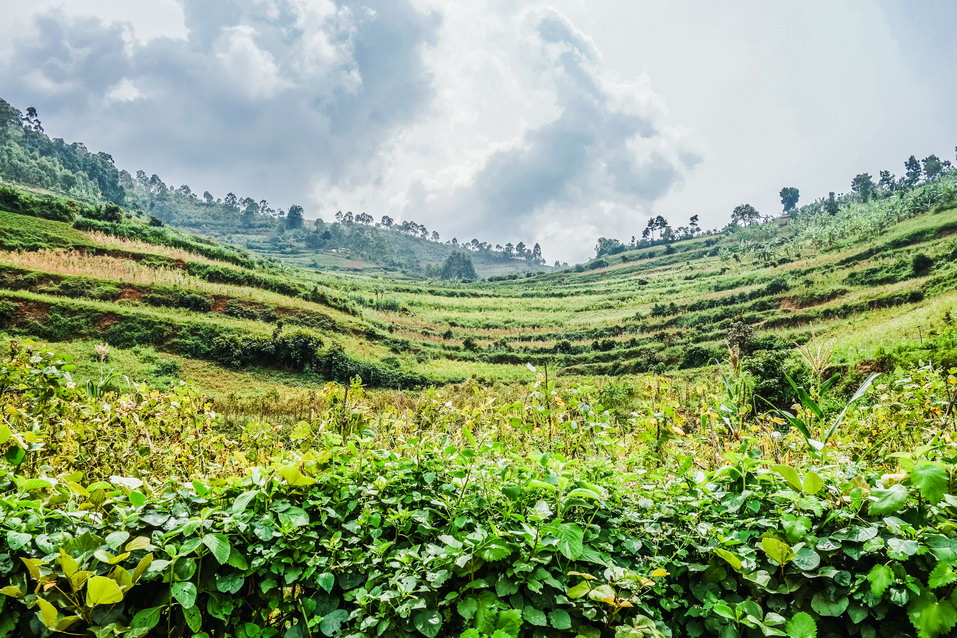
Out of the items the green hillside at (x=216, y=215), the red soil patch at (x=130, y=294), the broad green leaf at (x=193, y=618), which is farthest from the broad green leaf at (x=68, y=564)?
the green hillside at (x=216, y=215)

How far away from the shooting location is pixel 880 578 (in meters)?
1.38

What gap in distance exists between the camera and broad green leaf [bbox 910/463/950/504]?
4.56 feet

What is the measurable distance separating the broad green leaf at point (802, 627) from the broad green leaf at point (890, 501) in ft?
1.33

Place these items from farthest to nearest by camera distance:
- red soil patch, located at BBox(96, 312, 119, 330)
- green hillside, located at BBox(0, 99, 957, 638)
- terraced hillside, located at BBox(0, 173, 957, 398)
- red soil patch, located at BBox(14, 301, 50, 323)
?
terraced hillside, located at BBox(0, 173, 957, 398) < red soil patch, located at BBox(96, 312, 119, 330) < red soil patch, located at BBox(14, 301, 50, 323) < green hillside, located at BBox(0, 99, 957, 638)

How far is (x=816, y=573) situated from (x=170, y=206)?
19422 centimetres

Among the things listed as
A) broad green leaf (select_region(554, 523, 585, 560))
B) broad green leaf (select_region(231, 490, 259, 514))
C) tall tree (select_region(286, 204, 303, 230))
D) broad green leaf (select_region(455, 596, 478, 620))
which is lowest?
→ broad green leaf (select_region(455, 596, 478, 620))

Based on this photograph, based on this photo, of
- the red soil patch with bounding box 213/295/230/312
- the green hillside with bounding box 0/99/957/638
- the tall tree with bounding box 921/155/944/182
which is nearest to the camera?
the green hillside with bounding box 0/99/957/638

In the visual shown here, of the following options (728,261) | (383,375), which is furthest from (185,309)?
(728,261)

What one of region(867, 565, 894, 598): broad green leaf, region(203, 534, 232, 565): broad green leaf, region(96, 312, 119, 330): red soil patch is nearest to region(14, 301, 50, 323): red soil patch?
region(96, 312, 119, 330): red soil patch

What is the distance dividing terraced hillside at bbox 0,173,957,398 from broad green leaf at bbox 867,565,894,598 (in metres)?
17.1

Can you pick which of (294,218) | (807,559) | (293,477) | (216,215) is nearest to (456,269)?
(294,218)

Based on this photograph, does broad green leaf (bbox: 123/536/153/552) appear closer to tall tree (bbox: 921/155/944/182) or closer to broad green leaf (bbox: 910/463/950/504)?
broad green leaf (bbox: 910/463/950/504)

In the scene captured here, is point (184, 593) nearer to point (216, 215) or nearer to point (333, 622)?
point (333, 622)

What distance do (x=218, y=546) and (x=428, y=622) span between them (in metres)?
0.76
